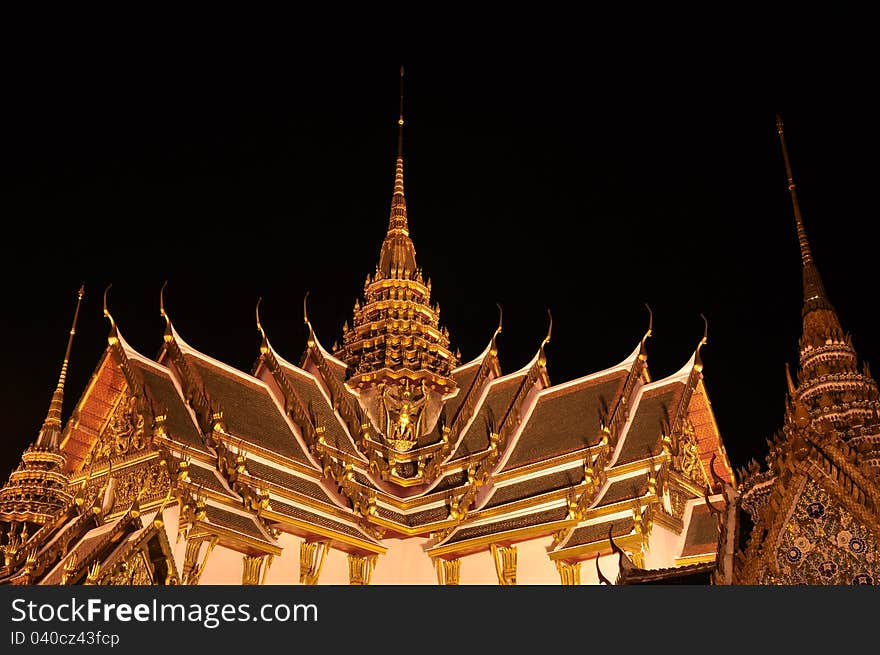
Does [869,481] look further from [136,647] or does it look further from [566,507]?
[566,507]

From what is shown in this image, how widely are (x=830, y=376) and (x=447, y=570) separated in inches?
272

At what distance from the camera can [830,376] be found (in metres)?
10.4

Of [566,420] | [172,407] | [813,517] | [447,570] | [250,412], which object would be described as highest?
[566,420]

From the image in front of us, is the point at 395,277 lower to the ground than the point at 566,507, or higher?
higher

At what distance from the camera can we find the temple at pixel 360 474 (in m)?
13.2

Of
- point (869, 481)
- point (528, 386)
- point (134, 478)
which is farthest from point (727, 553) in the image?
point (528, 386)

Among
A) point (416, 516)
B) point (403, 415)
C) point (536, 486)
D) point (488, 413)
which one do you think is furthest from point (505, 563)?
point (403, 415)

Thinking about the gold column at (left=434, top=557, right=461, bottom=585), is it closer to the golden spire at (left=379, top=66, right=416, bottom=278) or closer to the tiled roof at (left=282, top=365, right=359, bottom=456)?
the tiled roof at (left=282, top=365, right=359, bottom=456)

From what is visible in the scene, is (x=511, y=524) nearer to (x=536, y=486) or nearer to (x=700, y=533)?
(x=536, y=486)

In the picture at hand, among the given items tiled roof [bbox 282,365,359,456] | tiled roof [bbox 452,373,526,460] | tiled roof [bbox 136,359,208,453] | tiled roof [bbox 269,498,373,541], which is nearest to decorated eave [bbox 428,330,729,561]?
tiled roof [bbox 452,373,526,460]

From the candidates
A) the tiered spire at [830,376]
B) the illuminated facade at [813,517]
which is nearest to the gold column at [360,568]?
the tiered spire at [830,376]

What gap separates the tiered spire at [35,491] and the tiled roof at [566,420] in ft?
21.7

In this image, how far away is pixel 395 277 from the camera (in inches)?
818

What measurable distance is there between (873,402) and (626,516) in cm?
493
